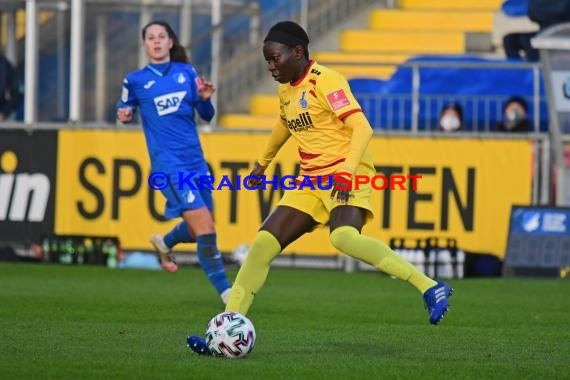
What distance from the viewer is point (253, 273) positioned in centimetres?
998

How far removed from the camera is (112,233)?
65.7ft

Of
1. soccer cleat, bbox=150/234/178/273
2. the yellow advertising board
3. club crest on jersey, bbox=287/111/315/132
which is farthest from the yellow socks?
the yellow advertising board

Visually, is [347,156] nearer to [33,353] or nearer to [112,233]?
[33,353]

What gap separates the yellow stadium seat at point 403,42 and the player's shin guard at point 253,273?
1592cm

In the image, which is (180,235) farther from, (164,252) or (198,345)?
(198,345)

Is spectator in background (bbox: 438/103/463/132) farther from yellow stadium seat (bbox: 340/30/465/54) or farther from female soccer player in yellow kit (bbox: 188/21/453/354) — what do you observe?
female soccer player in yellow kit (bbox: 188/21/453/354)

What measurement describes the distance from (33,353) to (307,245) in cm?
1041

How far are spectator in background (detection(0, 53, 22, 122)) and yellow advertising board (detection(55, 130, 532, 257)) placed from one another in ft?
8.77

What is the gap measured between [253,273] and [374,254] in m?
0.78

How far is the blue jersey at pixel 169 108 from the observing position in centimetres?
1388

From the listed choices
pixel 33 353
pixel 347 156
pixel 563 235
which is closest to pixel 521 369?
pixel 347 156

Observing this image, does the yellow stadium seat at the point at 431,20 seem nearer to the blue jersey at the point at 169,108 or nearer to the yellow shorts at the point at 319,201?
the blue jersey at the point at 169,108

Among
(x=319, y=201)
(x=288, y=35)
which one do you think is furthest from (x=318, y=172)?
(x=288, y=35)

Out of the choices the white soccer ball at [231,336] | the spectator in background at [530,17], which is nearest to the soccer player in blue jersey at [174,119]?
the white soccer ball at [231,336]
